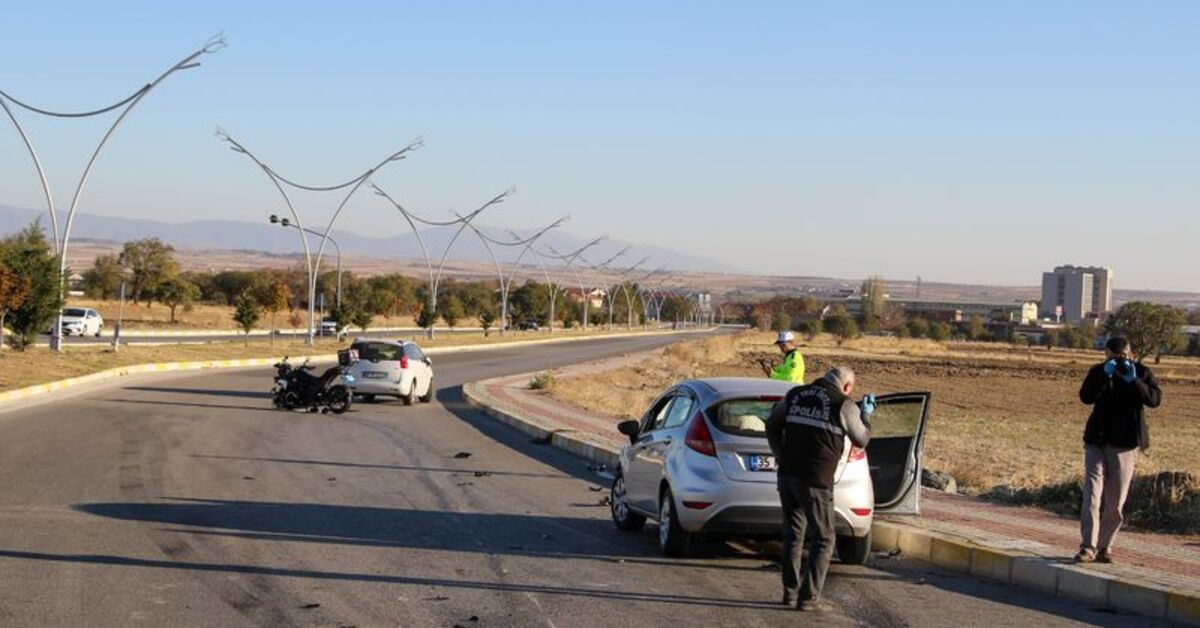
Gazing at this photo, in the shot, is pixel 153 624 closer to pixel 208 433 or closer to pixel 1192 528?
pixel 1192 528

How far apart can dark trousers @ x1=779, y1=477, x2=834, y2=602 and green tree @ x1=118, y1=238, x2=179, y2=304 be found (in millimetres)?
102874

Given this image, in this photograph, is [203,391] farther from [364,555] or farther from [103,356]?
[364,555]

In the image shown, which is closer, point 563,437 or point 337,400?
point 563,437

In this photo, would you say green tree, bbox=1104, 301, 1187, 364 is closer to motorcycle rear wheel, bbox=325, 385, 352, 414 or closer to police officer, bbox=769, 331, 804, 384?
motorcycle rear wheel, bbox=325, 385, 352, 414

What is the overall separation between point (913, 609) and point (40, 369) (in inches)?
1139

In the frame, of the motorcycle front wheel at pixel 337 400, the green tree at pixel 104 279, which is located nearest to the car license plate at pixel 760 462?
the motorcycle front wheel at pixel 337 400

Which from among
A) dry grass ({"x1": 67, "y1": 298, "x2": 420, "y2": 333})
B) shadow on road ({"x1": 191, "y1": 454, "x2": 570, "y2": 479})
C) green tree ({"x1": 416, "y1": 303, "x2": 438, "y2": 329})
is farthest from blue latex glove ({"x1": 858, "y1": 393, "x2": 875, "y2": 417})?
green tree ({"x1": 416, "y1": 303, "x2": 438, "y2": 329})

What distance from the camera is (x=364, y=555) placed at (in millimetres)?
10867

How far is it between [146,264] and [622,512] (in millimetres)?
104443

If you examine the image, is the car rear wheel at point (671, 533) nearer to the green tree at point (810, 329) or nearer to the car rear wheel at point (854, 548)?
the car rear wheel at point (854, 548)

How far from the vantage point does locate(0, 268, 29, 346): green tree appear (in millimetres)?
34500

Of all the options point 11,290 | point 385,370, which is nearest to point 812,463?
point 385,370

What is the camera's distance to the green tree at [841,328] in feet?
470

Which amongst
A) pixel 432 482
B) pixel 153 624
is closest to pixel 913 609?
pixel 153 624
